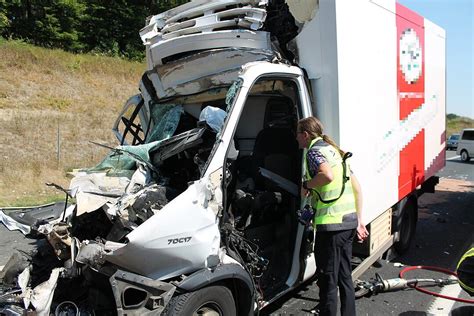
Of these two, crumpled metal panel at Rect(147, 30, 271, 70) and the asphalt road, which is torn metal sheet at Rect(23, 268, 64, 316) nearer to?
the asphalt road

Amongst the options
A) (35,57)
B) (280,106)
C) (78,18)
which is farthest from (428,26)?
(78,18)

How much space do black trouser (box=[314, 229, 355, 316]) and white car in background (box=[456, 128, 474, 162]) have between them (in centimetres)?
2292

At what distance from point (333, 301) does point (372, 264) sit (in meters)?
2.06

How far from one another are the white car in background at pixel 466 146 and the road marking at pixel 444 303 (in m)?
21.1

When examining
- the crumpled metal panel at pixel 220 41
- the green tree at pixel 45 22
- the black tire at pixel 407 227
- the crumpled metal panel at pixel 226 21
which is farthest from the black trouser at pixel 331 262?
the green tree at pixel 45 22

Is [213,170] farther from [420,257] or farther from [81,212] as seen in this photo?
[420,257]

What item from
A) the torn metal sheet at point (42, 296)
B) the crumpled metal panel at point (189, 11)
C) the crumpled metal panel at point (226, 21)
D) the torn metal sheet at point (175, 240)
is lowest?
the torn metal sheet at point (42, 296)

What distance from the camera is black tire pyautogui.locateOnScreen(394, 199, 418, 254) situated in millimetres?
6504

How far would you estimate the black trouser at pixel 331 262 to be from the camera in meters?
3.72

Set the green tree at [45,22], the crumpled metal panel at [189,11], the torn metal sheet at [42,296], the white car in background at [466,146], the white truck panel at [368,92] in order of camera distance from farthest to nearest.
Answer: the green tree at [45,22]
the white car in background at [466,146]
the white truck panel at [368,92]
the crumpled metal panel at [189,11]
the torn metal sheet at [42,296]

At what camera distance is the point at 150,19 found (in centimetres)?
455

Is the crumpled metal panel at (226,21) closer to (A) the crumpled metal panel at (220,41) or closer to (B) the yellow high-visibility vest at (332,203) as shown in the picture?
(A) the crumpled metal panel at (220,41)

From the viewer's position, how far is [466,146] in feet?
79.5

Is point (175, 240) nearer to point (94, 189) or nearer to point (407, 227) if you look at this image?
point (94, 189)
